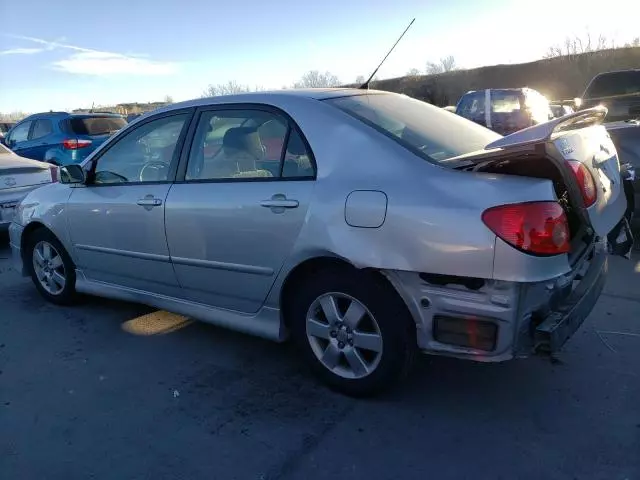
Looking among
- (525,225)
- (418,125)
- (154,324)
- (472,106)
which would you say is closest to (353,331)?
(525,225)

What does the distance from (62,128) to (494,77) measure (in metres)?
49.5

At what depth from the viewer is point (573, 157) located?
2609mm

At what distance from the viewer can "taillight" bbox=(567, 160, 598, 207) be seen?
2.55m

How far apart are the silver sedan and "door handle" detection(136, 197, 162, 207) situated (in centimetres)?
2

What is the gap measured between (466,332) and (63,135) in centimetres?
966

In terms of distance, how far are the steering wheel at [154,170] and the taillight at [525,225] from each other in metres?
2.24

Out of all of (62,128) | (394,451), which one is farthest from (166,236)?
(62,128)

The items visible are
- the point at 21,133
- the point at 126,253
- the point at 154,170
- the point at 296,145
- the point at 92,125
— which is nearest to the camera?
the point at 296,145

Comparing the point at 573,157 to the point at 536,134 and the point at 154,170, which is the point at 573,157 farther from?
the point at 154,170

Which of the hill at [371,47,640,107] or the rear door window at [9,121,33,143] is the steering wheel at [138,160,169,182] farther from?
the hill at [371,47,640,107]

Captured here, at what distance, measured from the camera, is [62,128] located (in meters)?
10.3

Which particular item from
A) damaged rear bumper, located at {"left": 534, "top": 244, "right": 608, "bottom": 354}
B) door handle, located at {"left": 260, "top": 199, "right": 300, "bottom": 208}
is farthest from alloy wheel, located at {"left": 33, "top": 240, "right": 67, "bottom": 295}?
damaged rear bumper, located at {"left": 534, "top": 244, "right": 608, "bottom": 354}

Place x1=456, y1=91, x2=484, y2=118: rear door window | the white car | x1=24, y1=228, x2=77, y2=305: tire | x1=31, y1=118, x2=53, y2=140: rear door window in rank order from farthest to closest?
x1=456, y1=91, x2=484, y2=118: rear door window
x1=31, y1=118, x2=53, y2=140: rear door window
the white car
x1=24, y1=228, x2=77, y2=305: tire

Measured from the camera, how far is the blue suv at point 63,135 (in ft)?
33.2
